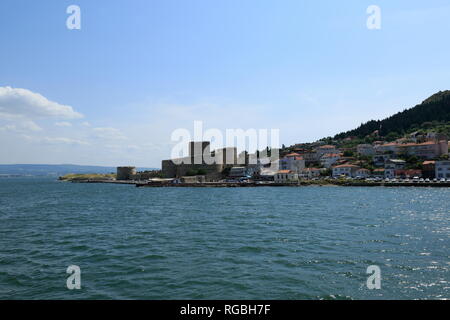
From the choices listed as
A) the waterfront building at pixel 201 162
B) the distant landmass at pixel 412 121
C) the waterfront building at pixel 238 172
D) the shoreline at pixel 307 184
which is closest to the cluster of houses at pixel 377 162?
the shoreline at pixel 307 184

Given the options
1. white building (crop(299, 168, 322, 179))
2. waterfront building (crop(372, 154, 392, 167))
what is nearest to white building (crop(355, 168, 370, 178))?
waterfront building (crop(372, 154, 392, 167))

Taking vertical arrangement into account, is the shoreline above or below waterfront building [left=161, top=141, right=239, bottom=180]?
below

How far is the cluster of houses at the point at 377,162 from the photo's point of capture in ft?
202

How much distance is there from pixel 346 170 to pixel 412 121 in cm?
6110

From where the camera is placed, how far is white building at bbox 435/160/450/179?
57.2 m

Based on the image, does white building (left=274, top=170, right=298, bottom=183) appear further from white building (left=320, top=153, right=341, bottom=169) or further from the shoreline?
white building (left=320, top=153, right=341, bottom=169)

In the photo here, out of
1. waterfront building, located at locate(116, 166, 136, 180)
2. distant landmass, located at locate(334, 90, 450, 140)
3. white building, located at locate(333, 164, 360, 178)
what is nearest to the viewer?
white building, located at locate(333, 164, 360, 178)

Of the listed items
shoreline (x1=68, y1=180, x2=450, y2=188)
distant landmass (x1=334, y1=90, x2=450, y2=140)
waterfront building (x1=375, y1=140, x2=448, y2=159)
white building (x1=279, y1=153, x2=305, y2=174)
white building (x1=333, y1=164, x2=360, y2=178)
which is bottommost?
shoreline (x1=68, y1=180, x2=450, y2=188)

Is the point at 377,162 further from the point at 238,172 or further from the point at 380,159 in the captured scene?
the point at 238,172

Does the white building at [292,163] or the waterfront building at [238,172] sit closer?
the white building at [292,163]

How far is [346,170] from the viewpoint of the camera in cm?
6700

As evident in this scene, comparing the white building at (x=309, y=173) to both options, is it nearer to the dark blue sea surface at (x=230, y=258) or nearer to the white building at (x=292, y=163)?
the white building at (x=292, y=163)

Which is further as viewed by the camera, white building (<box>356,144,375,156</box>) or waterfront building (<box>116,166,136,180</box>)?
waterfront building (<box>116,166,136,180</box>)

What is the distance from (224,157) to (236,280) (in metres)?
84.9
